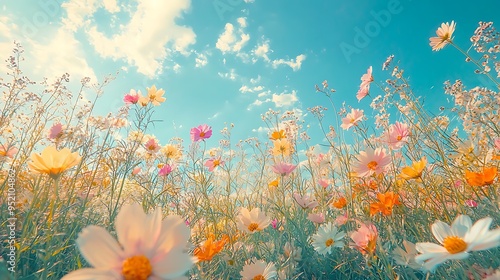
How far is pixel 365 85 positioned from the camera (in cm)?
178

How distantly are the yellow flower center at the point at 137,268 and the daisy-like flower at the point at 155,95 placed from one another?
1535 millimetres

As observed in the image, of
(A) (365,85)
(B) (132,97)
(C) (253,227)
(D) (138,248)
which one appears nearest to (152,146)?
(B) (132,97)

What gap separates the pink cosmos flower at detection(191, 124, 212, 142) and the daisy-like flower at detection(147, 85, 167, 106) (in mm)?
372

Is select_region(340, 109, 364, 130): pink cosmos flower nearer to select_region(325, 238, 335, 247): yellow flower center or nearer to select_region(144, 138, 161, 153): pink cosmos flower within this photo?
select_region(325, 238, 335, 247): yellow flower center

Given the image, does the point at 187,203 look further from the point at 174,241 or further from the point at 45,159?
the point at 174,241

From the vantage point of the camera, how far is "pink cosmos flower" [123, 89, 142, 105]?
1.82 meters

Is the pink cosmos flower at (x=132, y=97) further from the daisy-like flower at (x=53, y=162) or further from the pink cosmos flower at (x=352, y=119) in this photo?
the pink cosmos flower at (x=352, y=119)

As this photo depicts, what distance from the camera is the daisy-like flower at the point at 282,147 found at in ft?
7.21

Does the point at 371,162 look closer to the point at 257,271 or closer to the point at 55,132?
the point at 257,271

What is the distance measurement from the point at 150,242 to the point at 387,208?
0.89 m

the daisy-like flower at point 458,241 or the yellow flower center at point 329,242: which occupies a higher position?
the yellow flower center at point 329,242

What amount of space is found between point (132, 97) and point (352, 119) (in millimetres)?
1297

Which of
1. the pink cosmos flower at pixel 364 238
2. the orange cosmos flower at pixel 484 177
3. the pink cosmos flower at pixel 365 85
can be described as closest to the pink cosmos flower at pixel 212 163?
the pink cosmos flower at pixel 365 85

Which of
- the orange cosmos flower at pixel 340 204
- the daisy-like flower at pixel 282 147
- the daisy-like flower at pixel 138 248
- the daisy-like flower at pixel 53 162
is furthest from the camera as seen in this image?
the daisy-like flower at pixel 282 147
